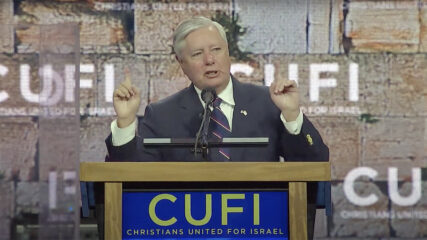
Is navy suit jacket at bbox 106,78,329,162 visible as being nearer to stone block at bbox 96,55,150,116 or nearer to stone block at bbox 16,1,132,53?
stone block at bbox 96,55,150,116

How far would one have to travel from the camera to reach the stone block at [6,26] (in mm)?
4859

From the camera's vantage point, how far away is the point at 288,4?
507 cm

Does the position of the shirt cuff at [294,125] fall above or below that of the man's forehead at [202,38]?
below

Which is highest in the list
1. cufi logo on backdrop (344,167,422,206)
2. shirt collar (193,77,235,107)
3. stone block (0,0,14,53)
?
stone block (0,0,14,53)

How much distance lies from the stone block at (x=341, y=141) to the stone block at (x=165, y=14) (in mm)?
865

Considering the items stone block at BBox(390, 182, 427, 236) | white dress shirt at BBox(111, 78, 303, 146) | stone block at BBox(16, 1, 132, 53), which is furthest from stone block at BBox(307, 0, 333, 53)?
white dress shirt at BBox(111, 78, 303, 146)

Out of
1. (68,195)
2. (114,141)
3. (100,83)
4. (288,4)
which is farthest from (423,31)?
(114,141)

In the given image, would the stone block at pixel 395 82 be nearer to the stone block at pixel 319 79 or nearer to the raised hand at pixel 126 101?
the stone block at pixel 319 79

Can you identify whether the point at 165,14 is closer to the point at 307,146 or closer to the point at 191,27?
the point at 191,27

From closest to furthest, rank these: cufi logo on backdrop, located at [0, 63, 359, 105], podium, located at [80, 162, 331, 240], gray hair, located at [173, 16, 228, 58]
Result: podium, located at [80, 162, 331, 240] → gray hair, located at [173, 16, 228, 58] → cufi logo on backdrop, located at [0, 63, 359, 105]

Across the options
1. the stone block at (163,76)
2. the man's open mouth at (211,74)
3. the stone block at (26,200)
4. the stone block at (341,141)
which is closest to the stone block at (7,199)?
the stone block at (26,200)

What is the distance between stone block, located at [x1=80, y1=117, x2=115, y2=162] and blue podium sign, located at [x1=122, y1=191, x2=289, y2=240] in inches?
106

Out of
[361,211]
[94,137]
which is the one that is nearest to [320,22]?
[361,211]

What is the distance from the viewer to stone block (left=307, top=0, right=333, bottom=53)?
5078 mm
